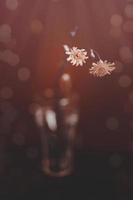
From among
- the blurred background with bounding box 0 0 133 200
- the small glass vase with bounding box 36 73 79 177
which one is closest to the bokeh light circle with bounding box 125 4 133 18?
the blurred background with bounding box 0 0 133 200

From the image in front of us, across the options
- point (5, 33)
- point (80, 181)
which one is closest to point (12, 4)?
point (5, 33)

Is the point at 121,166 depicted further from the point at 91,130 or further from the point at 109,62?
the point at 109,62

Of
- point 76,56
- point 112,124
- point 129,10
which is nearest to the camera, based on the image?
point 76,56

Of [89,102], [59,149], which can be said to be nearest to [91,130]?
[89,102]

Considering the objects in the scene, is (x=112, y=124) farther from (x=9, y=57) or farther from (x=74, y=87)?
(x=9, y=57)

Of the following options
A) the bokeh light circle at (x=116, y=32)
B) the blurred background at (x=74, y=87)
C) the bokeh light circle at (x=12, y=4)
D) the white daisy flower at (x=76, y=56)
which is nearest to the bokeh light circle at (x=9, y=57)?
the blurred background at (x=74, y=87)

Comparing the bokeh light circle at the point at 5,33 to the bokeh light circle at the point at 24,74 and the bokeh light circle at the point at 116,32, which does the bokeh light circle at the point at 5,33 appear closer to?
the bokeh light circle at the point at 24,74
